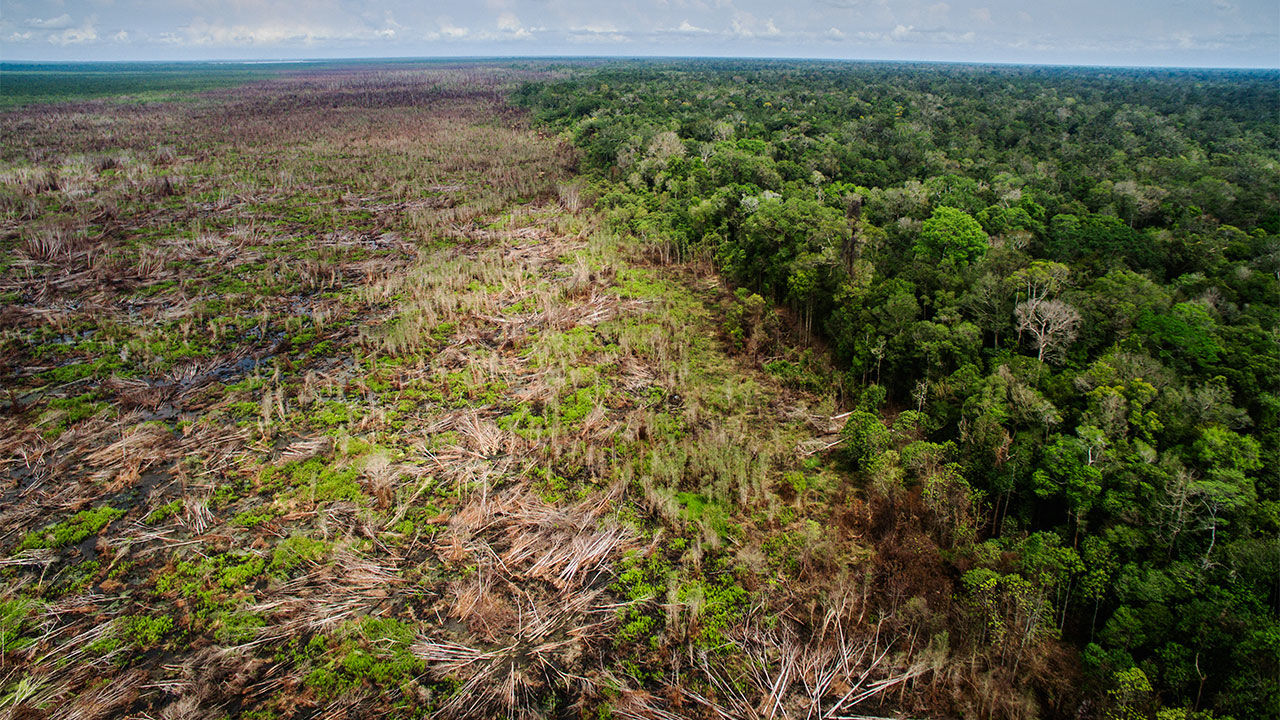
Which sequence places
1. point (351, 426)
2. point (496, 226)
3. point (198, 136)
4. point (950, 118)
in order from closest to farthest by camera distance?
point (351, 426) < point (496, 226) < point (950, 118) < point (198, 136)

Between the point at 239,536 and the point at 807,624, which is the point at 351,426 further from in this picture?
the point at 807,624

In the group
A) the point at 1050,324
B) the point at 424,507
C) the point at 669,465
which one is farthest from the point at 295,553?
the point at 1050,324

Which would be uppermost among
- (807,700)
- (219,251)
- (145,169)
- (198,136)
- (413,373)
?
(198,136)

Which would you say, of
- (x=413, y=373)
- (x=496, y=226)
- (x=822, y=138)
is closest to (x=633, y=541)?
(x=413, y=373)

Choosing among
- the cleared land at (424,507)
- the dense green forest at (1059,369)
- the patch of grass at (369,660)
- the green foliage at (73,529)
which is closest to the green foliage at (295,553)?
the cleared land at (424,507)

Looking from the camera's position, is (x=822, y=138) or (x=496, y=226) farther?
(x=822, y=138)

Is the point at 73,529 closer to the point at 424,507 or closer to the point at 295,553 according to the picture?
the point at 295,553
